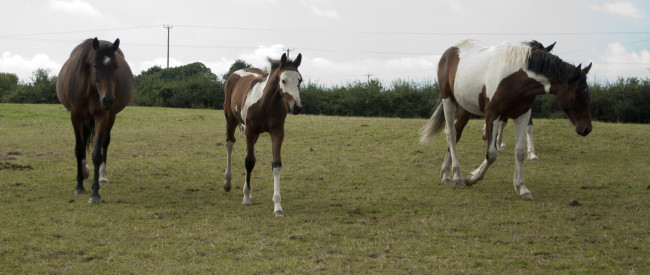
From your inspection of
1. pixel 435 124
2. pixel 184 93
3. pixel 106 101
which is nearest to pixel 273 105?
pixel 106 101

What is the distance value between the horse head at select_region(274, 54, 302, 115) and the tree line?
68.3ft

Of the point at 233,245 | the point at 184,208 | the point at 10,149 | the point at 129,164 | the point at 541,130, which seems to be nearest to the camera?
the point at 233,245

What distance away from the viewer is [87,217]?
5941mm

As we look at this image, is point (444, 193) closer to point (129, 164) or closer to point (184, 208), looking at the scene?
point (184, 208)

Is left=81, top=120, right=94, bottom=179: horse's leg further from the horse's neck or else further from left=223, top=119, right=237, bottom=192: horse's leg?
the horse's neck

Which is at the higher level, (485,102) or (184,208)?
(485,102)

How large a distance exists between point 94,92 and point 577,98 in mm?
6081

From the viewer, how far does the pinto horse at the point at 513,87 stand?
6.80 m

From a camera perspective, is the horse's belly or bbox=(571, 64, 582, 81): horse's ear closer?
bbox=(571, 64, 582, 81): horse's ear

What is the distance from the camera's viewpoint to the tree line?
80.6 ft

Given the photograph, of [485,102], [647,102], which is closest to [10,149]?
[485,102]

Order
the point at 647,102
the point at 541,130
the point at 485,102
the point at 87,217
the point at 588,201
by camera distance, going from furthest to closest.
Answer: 1. the point at 647,102
2. the point at 541,130
3. the point at 485,102
4. the point at 588,201
5. the point at 87,217

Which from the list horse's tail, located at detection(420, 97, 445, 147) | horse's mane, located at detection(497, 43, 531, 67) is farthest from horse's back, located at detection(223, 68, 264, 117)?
horse's mane, located at detection(497, 43, 531, 67)

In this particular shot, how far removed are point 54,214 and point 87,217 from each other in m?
0.45
